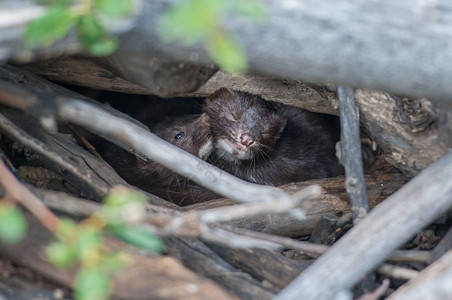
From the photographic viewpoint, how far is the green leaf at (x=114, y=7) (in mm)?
1939

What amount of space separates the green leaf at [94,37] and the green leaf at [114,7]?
0.13 meters

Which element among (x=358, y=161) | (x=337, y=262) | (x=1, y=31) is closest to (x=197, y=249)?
(x=337, y=262)

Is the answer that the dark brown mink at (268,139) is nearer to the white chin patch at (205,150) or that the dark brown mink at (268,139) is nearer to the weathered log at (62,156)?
the white chin patch at (205,150)

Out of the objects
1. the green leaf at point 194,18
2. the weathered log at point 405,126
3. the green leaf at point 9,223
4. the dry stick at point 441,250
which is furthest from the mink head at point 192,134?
the green leaf at point 194,18

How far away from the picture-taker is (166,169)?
555 centimetres

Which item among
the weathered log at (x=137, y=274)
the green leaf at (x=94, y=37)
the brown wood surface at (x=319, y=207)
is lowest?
the brown wood surface at (x=319, y=207)

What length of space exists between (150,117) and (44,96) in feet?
10.8

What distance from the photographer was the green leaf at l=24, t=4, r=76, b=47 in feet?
6.41

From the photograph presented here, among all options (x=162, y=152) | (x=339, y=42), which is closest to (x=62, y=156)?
(x=162, y=152)

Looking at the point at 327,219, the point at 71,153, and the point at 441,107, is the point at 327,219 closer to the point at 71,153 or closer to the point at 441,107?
the point at 441,107

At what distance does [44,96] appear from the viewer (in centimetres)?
273

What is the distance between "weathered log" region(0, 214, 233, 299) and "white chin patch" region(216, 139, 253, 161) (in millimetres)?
2932

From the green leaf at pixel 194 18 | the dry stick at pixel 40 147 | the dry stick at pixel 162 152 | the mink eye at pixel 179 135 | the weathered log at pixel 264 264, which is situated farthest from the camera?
the mink eye at pixel 179 135

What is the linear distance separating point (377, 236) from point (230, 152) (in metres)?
2.89
